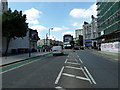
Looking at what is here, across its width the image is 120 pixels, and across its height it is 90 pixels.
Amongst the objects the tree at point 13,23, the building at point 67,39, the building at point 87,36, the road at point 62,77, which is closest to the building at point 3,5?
the tree at point 13,23

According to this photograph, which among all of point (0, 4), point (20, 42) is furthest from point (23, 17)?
point (20, 42)

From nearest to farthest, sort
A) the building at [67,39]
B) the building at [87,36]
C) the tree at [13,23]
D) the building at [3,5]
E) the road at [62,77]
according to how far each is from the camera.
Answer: the road at [62,77], the tree at [13,23], the building at [3,5], the building at [67,39], the building at [87,36]

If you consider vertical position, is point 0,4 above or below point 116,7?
below

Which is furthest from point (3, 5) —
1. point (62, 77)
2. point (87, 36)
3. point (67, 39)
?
point (87, 36)

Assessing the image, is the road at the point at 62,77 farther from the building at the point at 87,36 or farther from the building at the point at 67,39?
the building at the point at 87,36

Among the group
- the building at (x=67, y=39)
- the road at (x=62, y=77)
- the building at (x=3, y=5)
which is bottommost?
the road at (x=62, y=77)

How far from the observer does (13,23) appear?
24594 millimetres

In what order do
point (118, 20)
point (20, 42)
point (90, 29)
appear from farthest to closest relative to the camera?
point (90, 29) → point (118, 20) → point (20, 42)

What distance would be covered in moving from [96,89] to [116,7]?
154 feet

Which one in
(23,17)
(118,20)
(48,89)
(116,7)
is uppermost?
(116,7)

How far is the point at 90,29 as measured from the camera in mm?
107688

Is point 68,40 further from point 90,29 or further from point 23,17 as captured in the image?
point 90,29

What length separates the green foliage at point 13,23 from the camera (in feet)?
79.1

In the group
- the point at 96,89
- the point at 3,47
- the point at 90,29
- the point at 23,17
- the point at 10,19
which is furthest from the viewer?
the point at 90,29
